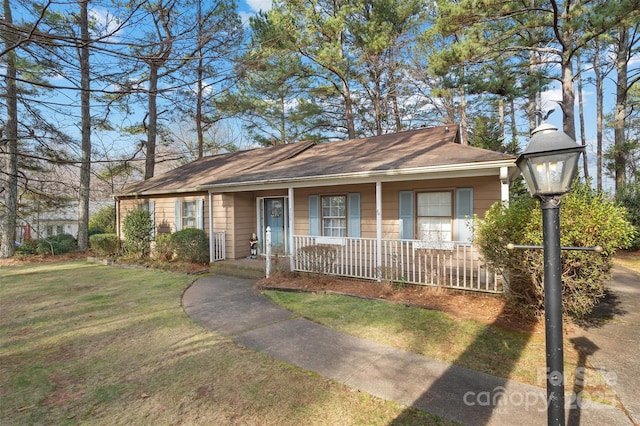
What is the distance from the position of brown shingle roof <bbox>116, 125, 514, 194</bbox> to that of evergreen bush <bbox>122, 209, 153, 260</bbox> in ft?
3.74

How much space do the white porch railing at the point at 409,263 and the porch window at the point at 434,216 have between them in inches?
19.7

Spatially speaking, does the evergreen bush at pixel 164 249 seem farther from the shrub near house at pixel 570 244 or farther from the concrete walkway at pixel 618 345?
the concrete walkway at pixel 618 345

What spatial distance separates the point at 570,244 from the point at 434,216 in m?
3.51

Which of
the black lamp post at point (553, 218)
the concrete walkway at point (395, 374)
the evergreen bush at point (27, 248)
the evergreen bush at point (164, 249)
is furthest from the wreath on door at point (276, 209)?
the evergreen bush at point (27, 248)

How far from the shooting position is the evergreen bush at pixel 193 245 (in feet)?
33.7

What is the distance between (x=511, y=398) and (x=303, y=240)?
5.94 meters

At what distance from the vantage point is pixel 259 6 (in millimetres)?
14641

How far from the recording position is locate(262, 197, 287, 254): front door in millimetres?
10234

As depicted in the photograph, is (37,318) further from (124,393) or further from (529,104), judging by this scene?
(529,104)

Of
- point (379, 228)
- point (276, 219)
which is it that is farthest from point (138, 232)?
point (379, 228)

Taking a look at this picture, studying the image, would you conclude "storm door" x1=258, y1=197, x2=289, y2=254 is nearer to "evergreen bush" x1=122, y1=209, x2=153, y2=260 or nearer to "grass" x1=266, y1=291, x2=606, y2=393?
"grass" x1=266, y1=291, x2=606, y2=393

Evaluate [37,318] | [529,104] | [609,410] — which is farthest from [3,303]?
[529,104]

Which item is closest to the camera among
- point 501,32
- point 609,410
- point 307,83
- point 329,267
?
point 609,410

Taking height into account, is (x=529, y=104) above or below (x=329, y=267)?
above
